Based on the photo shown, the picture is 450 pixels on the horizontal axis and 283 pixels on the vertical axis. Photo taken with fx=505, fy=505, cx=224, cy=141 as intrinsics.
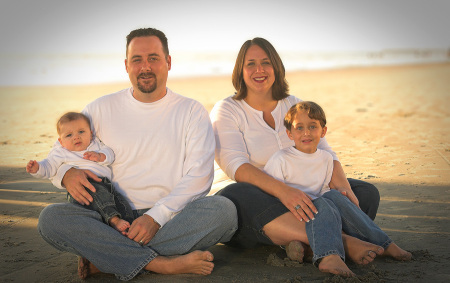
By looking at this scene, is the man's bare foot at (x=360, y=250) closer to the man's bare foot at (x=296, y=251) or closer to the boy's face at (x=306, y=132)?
the man's bare foot at (x=296, y=251)

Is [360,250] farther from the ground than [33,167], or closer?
closer

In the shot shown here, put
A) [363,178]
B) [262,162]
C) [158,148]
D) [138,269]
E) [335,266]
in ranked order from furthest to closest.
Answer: [363,178] < [262,162] < [158,148] < [138,269] < [335,266]

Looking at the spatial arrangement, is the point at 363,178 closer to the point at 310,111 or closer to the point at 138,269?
the point at 310,111

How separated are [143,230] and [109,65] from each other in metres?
37.5

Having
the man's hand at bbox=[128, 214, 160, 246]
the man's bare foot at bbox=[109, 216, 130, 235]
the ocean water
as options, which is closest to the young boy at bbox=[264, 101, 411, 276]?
the man's hand at bbox=[128, 214, 160, 246]

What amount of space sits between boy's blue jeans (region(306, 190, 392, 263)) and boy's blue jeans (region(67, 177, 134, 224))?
1.31 m

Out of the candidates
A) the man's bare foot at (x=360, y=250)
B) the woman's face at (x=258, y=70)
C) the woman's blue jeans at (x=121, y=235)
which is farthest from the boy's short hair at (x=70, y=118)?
the man's bare foot at (x=360, y=250)

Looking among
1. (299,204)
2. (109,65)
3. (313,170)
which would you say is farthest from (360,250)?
(109,65)

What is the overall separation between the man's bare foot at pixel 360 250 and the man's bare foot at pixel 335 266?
184 millimetres

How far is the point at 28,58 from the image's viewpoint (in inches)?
1599

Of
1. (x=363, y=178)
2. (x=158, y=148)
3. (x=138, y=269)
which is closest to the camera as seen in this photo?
(x=138, y=269)

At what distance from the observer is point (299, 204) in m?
3.55

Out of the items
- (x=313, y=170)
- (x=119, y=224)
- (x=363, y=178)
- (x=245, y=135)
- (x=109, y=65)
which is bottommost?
(x=363, y=178)

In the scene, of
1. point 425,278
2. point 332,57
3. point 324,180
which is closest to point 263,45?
point 324,180
